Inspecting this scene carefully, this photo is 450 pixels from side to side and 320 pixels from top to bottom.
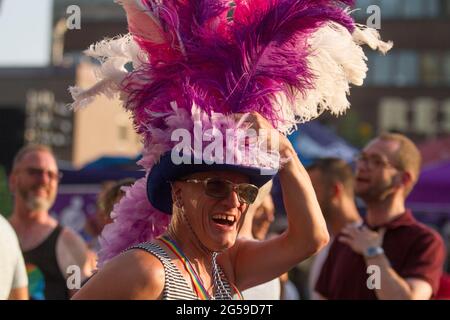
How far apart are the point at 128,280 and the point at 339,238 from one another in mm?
2710

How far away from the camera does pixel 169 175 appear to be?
2865 millimetres

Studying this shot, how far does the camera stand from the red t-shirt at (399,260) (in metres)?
4.71

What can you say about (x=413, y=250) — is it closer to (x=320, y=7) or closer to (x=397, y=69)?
(x=320, y=7)

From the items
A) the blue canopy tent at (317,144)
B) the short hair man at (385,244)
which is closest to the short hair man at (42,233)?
the short hair man at (385,244)

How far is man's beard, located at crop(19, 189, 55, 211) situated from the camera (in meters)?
5.61

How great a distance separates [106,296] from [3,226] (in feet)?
5.09

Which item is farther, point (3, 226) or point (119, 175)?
point (119, 175)

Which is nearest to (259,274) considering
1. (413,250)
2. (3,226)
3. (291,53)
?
(291,53)

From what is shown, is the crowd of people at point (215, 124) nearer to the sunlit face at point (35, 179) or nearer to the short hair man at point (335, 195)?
the sunlit face at point (35, 179)

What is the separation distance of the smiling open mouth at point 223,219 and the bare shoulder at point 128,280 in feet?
0.84

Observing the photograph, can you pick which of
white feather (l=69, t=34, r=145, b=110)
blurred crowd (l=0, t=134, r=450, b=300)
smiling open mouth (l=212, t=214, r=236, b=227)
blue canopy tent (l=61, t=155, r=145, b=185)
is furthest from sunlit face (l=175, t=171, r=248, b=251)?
blue canopy tent (l=61, t=155, r=145, b=185)

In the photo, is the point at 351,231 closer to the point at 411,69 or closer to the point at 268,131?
the point at 268,131

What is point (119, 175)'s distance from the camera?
10.3 metres
